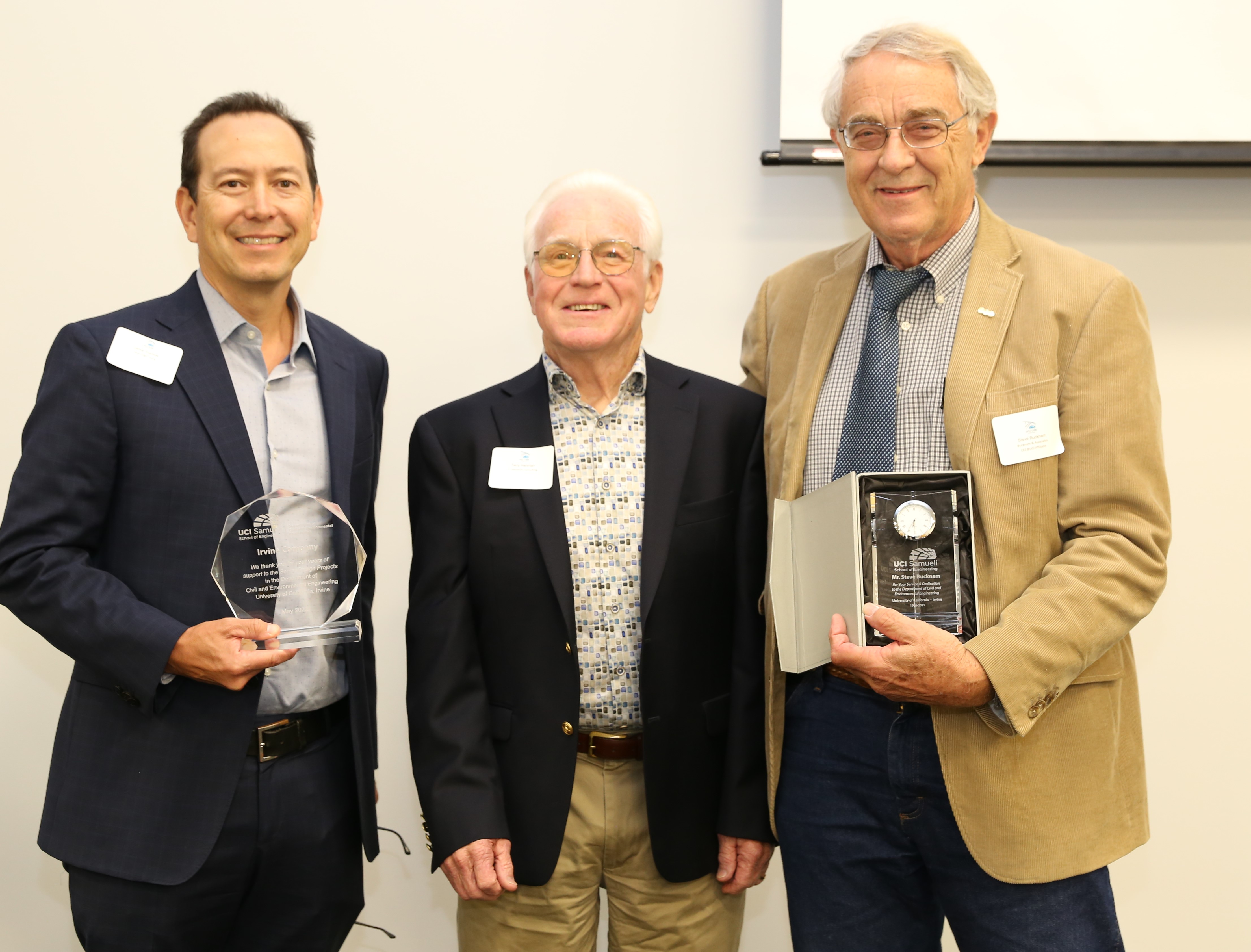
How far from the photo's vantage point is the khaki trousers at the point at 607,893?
6.35 ft

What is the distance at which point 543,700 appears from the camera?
1.89 m

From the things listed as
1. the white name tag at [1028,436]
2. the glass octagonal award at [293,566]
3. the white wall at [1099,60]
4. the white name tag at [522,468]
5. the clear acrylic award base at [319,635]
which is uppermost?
the white wall at [1099,60]

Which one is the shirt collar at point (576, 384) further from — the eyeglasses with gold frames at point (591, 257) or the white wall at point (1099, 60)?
the white wall at point (1099, 60)

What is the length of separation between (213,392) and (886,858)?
60.8 inches

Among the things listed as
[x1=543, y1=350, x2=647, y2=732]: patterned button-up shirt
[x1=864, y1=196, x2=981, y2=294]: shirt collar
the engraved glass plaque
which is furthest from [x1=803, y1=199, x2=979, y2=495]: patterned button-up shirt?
[x1=543, y1=350, x2=647, y2=732]: patterned button-up shirt

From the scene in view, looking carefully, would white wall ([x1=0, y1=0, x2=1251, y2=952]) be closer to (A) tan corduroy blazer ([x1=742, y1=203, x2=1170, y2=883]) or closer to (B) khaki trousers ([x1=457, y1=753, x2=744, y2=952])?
(A) tan corduroy blazer ([x1=742, y1=203, x2=1170, y2=883])

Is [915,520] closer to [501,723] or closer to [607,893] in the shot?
[501,723]

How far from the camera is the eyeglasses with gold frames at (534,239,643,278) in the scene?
6.46 ft

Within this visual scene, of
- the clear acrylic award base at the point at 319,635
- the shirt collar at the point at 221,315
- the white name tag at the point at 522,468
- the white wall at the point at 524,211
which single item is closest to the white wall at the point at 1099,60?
the white wall at the point at 524,211

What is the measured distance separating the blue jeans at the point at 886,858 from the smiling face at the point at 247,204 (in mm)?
1358

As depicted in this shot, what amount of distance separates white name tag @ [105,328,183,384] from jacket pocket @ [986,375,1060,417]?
151 cm

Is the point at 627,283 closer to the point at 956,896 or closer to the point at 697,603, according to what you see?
the point at 697,603

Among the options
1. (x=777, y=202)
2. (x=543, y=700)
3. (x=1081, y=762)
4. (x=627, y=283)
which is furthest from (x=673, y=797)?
(x=777, y=202)

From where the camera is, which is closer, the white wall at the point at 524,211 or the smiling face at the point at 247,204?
the smiling face at the point at 247,204
